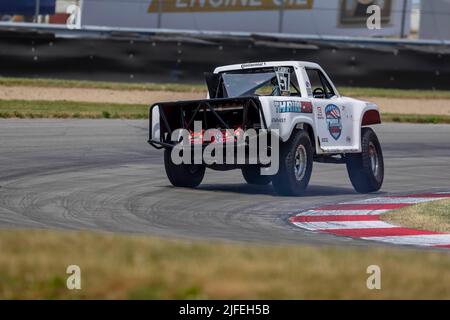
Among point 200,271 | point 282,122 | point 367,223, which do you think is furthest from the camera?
point 282,122

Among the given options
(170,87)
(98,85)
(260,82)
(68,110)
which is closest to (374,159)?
(260,82)

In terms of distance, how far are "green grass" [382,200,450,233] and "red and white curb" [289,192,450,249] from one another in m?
0.16

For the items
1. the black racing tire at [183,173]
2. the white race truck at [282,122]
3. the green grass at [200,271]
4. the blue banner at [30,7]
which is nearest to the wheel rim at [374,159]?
the white race truck at [282,122]

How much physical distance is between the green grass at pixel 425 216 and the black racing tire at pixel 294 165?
1408 millimetres

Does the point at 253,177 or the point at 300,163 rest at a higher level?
the point at 300,163

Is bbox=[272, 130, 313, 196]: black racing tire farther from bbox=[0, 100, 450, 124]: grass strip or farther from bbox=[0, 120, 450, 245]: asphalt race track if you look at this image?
bbox=[0, 100, 450, 124]: grass strip

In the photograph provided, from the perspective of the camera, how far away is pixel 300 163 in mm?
12992

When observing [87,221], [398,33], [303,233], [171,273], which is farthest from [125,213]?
[398,33]

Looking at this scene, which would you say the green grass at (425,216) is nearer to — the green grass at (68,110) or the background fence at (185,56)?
the green grass at (68,110)

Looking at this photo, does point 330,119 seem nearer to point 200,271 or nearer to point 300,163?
point 300,163

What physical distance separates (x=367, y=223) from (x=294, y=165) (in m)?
1.96

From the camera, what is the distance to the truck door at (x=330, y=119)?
13453mm

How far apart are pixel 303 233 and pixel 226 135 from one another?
2.97 metres

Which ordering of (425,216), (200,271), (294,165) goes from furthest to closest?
1. (294,165)
2. (425,216)
3. (200,271)
